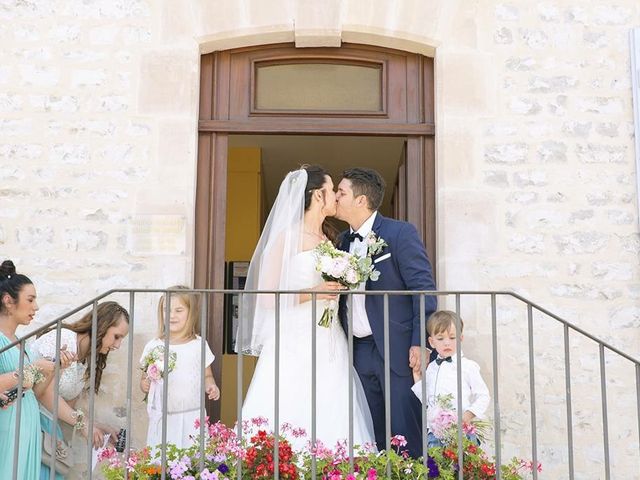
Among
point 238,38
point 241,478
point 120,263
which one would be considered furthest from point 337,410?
point 238,38

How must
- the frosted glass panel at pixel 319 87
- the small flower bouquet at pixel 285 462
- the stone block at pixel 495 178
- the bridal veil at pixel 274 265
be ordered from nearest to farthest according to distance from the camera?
the small flower bouquet at pixel 285 462 → the bridal veil at pixel 274 265 → the stone block at pixel 495 178 → the frosted glass panel at pixel 319 87

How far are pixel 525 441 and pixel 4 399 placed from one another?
2.74 meters

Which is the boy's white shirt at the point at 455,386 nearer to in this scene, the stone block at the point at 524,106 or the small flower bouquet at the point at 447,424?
the small flower bouquet at the point at 447,424

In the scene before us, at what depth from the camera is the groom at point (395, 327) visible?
4.65 metres

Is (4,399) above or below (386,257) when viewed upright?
below

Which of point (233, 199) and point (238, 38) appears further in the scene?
point (233, 199)

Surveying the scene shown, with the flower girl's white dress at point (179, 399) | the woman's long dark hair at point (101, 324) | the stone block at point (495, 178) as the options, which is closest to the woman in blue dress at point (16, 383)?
the woman's long dark hair at point (101, 324)

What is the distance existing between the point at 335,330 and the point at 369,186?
2.72 feet

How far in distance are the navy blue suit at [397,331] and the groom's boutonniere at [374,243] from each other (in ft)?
0.12

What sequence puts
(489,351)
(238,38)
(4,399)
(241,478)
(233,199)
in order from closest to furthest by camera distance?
(241,478) < (4,399) < (489,351) < (238,38) < (233,199)

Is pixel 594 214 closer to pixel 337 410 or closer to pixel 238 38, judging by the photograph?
pixel 337 410

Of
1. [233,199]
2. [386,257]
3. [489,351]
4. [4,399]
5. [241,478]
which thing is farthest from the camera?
[233,199]

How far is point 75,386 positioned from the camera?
480 centimetres

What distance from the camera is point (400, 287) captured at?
4.77 metres
